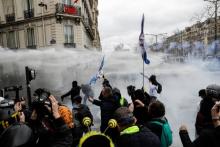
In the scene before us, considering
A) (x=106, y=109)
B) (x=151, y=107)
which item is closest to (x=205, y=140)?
(x=151, y=107)

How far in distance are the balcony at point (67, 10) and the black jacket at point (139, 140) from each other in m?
24.3

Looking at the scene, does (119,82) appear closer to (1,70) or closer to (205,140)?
(1,70)

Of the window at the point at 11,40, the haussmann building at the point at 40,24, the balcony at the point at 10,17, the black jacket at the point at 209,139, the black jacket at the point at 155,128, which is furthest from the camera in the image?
the window at the point at 11,40

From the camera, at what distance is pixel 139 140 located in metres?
3.25

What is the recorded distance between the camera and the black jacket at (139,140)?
3.24 meters

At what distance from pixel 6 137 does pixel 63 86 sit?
68.8 feet

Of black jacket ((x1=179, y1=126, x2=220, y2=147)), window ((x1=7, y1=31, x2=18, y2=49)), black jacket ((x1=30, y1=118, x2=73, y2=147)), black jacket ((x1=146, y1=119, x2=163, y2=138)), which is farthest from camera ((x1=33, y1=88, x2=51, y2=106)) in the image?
window ((x1=7, y1=31, x2=18, y2=49))

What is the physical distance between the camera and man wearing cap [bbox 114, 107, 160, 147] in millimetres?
3248

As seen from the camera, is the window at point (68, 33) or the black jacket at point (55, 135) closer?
the black jacket at point (55, 135)

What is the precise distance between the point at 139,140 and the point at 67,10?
25.2 metres

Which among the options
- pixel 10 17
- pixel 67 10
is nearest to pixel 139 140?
pixel 67 10

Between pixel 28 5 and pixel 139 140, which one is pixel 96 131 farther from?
pixel 28 5

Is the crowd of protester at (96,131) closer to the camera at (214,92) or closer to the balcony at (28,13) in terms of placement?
the camera at (214,92)

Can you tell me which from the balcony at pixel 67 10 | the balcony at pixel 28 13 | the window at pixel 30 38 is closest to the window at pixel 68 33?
the balcony at pixel 67 10
